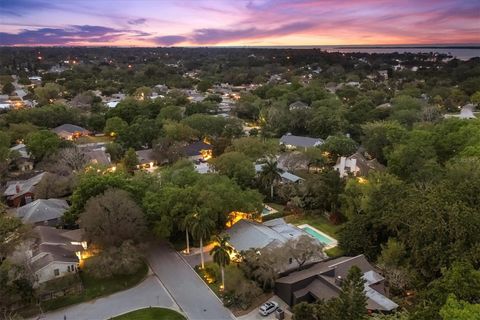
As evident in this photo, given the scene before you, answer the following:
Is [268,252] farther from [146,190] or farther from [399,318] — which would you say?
[146,190]

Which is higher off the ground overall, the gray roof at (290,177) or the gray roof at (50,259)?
the gray roof at (290,177)

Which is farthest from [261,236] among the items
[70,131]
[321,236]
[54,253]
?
[70,131]

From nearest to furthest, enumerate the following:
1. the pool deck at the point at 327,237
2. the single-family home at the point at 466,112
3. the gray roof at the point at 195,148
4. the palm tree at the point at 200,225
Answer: the palm tree at the point at 200,225
the pool deck at the point at 327,237
the gray roof at the point at 195,148
the single-family home at the point at 466,112

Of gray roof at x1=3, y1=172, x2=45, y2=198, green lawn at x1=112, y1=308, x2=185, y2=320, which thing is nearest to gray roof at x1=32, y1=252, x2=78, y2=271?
green lawn at x1=112, y1=308, x2=185, y2=320

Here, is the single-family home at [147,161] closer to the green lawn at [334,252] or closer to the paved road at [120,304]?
the paved road at [120,304]

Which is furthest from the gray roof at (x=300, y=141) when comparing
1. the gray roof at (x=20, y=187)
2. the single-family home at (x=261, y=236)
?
the gray roof at (x=20, y=187)

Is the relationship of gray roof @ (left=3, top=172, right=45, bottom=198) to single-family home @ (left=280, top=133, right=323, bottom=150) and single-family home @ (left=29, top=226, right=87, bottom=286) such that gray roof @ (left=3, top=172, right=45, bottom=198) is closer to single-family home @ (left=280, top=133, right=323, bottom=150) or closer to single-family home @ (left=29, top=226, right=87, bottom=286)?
single-family home @ (left=29, top=226, right=87, bottom=286)
